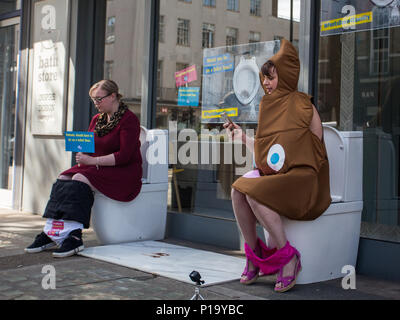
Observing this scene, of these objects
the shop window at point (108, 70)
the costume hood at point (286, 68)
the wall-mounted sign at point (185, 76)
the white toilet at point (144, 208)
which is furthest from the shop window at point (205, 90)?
the costume hood at point (286, 68)

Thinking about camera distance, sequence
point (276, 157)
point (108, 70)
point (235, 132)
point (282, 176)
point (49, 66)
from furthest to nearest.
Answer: point (49, 66)
point (108, 70)
point (235, 132)
point (276, 157)
point (282, 176)

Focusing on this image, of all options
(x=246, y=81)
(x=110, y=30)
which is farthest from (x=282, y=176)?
(x=110, y=30)

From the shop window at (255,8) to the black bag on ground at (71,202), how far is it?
2070mm

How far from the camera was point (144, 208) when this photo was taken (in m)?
5.23

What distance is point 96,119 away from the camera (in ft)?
16.9

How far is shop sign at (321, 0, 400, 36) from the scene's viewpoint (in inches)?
166

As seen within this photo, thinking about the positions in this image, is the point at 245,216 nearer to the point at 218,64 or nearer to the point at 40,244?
the point at 40,244

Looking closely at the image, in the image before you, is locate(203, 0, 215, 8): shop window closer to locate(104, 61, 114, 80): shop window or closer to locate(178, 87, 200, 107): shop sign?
locate(178, 87, 200, 107): shop sign

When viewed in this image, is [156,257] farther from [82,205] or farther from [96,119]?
[96,119]

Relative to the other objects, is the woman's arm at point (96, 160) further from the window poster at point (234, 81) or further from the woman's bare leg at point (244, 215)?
the woman's bare leg at point (244, 215)

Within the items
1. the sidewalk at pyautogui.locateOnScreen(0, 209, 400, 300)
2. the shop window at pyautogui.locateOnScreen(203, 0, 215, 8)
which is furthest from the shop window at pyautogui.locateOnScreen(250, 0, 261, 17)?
the sidewalk at pyautogui.locateOnScreen(0, 209, 400, 300)

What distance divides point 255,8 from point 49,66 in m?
2.97

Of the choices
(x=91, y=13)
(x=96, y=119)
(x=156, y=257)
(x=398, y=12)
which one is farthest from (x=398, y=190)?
(x=91, y=13)
